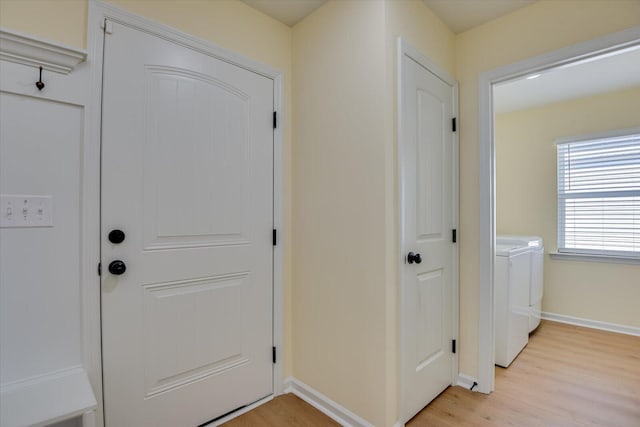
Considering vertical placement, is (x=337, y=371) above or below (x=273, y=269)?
below

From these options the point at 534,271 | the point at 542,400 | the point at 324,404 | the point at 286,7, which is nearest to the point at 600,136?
the point at 534,271

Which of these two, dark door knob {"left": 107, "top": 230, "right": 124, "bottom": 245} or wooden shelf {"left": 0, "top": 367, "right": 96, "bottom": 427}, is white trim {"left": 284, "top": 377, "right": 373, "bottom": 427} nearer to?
wooden shelf {"left": 0, "top": 367, "right": 96, "bottom": 427}

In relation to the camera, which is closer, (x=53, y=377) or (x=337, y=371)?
(x=53, y=377)

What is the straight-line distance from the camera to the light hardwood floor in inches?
70.6

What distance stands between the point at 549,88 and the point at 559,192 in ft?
3.75

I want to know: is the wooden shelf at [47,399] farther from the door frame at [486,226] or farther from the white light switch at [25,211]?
the door frame at [486,226]

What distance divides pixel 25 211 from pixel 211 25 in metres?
1.26

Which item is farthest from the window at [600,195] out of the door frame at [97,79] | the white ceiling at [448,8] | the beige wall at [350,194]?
the door frame at [97,79]

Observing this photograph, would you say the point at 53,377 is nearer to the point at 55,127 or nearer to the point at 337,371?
the point at 55,127

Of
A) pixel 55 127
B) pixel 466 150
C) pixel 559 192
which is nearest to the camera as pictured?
pixel 55 127

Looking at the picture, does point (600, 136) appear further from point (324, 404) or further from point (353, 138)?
point (324, 404)

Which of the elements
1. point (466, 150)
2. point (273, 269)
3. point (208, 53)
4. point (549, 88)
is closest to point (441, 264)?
point (466, 150)

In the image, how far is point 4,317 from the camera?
1.20 m

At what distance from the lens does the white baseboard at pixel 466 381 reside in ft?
6.97
